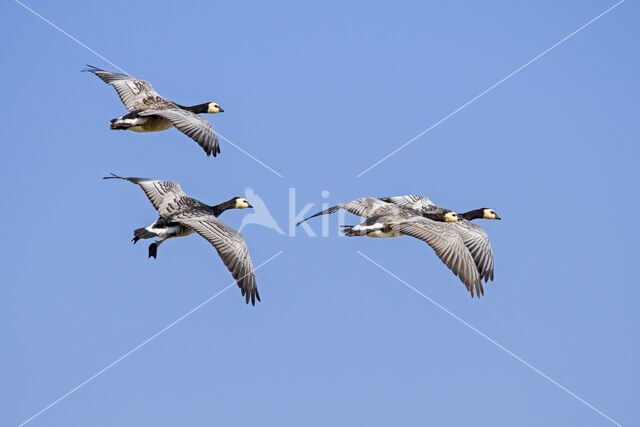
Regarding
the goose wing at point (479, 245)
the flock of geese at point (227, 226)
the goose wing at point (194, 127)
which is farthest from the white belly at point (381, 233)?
the goose wing at point (194, 127)

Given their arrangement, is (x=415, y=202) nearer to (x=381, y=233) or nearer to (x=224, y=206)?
(x=381, y=233)

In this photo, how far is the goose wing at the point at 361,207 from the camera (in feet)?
87.1

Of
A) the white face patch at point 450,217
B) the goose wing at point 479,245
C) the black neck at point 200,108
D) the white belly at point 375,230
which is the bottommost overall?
the goose wing at point 479,245

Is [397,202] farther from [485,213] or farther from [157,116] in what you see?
[157,116]

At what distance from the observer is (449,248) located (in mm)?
23469

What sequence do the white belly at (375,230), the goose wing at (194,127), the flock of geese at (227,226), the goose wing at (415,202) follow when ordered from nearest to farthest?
the flock of geese at (227,226)
the goose wing at (194,127)
the white belly at (375,230)
the goose wing at (415,202)

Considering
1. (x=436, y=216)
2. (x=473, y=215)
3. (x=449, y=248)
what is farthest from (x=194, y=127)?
(x=473, y=215)

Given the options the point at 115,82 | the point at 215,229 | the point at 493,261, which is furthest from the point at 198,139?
the point at 493,261

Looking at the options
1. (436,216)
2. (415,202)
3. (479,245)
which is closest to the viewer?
(479,245)

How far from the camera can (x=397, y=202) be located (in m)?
28.9

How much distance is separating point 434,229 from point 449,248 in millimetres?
897

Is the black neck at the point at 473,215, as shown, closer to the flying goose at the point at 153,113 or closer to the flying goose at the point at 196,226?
the flying goose at the point at 196,226

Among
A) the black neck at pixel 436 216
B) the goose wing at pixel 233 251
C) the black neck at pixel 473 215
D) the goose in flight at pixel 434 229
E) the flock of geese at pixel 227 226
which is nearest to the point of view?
the goose wing at pixel 233 251

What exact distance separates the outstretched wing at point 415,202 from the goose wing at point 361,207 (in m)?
1.42
